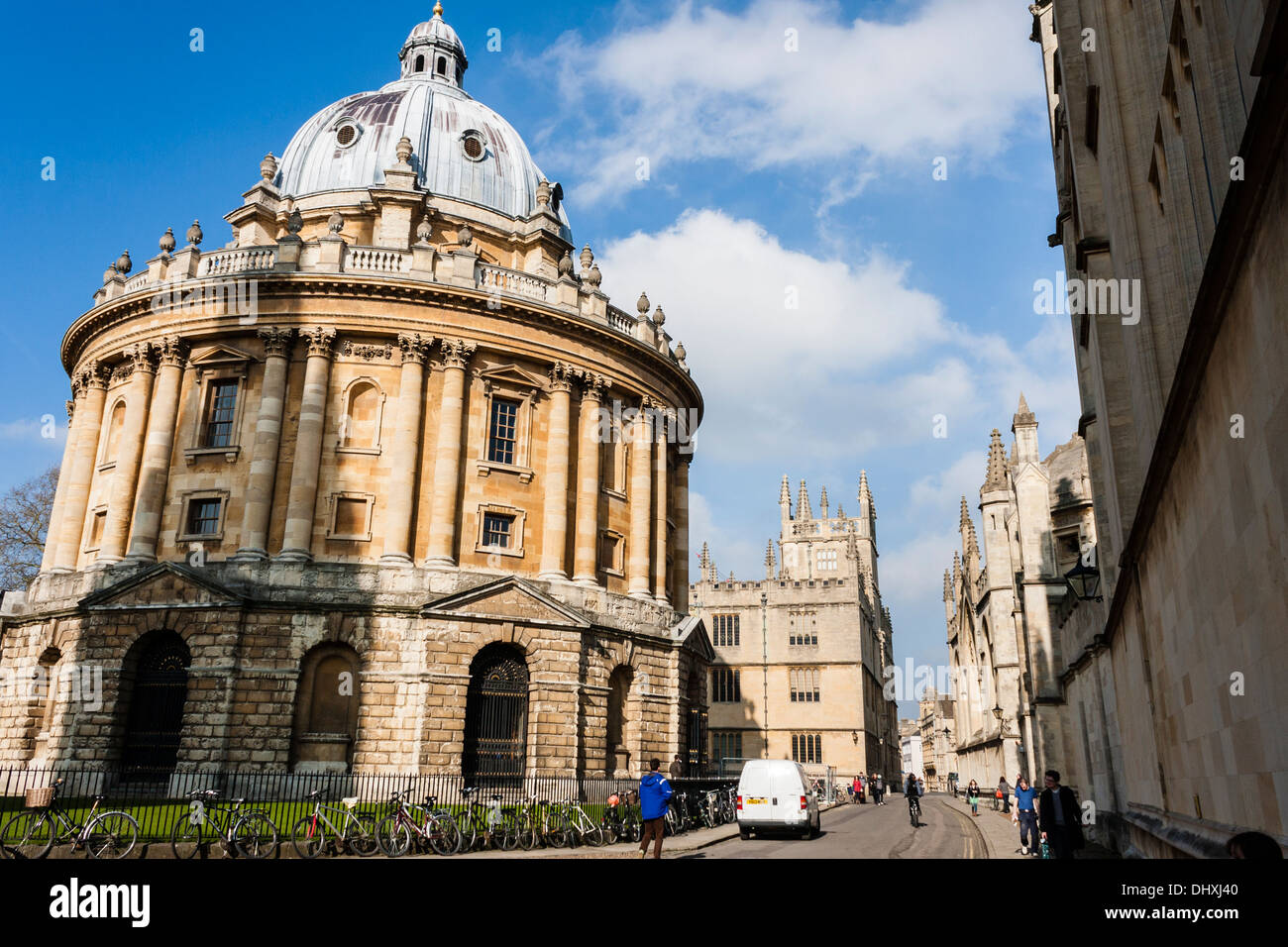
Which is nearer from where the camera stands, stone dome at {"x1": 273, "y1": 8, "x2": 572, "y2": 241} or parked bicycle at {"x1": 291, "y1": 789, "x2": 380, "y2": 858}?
parked bicycle at {"x1": 291, "y1": 789, "x2": 380, "y2": 858}

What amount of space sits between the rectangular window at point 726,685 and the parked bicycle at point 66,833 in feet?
208

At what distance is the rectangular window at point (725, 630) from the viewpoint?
254ft

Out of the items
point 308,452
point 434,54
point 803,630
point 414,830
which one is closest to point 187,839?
point 414,830

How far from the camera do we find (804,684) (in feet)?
246

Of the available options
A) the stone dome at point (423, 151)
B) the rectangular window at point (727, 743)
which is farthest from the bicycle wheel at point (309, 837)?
the rectangular window at point (727, 743)

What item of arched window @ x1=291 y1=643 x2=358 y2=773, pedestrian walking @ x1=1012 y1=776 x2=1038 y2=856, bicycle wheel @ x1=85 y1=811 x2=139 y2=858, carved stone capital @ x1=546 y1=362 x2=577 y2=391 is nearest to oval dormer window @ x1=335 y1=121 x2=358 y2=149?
carved stone capital @ x1=546 y1=362 x2=577 y2=391

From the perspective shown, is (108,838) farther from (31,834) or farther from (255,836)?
(255,836)

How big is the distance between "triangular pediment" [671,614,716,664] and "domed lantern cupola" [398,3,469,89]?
101ft

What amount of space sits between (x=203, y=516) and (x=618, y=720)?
15412mm

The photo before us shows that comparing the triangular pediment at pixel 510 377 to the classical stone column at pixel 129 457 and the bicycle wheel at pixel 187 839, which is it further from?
the bicycle wheel at pixel 187 839

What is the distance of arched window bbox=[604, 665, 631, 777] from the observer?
30.3 m

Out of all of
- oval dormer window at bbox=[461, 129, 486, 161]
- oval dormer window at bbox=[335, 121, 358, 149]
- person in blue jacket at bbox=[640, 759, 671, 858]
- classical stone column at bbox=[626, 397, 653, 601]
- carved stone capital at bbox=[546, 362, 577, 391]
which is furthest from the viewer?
oval dormer window at bbox=[461, 129, 486, 161]

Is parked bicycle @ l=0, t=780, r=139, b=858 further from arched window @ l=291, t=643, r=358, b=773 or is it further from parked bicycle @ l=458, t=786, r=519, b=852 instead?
arched window @ l=291, t=643, r=358, b=773
